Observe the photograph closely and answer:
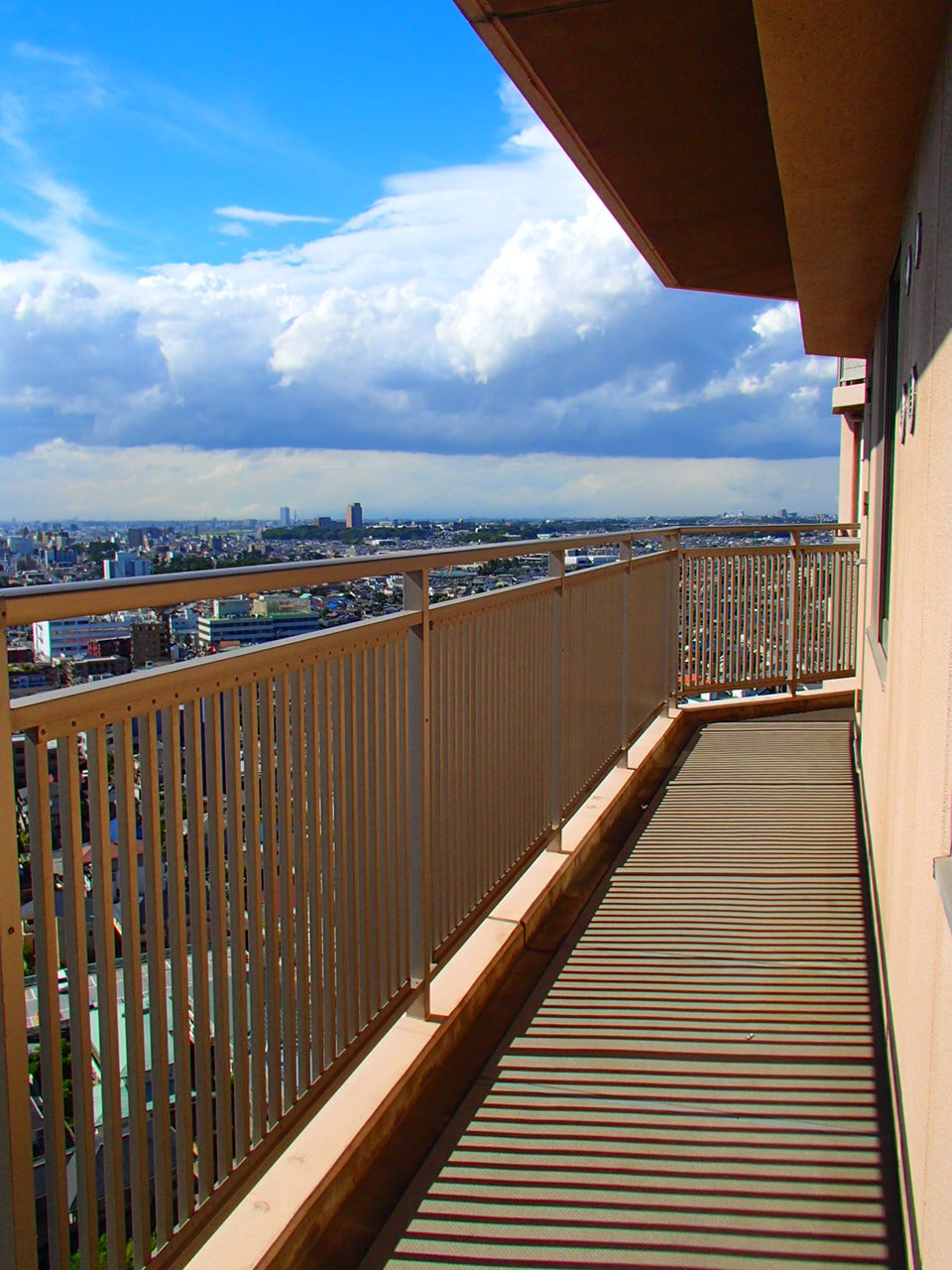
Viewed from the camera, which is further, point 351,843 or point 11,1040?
point 351,843

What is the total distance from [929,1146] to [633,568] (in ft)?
14.0

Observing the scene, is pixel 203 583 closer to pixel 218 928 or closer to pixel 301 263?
pixel 218 928

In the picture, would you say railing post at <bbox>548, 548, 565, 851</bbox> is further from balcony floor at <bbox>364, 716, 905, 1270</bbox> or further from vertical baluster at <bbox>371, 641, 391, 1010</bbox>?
vertical baluster at <bbox>371, 641, 391, 1010</bbox>

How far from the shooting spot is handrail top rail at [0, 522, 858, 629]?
52.5 inches

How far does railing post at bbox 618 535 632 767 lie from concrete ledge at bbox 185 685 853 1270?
2.67ft

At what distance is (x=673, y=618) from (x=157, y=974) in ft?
20.2

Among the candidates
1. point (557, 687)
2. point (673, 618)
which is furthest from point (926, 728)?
point (673, 618)

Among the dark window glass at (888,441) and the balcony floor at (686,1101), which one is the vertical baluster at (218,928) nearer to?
the balcony floor at (686,1101)

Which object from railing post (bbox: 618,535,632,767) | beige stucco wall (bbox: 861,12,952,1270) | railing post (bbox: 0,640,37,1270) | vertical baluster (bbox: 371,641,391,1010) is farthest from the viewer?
railing post (bbox: 618,535,632,767)

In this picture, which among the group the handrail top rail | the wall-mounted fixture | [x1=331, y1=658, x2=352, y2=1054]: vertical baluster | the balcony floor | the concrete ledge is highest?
the wall-mounted fixture

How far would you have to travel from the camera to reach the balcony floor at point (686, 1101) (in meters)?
2.16

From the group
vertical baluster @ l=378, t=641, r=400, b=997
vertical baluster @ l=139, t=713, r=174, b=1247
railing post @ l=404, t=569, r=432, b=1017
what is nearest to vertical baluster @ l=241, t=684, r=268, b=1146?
vertical baluster @ l=139, t=713, r=174, b=1247

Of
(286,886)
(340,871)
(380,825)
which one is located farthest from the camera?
(380,825)

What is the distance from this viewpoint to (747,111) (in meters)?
4.01
